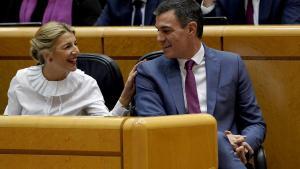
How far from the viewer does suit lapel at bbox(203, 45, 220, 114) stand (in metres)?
3.02

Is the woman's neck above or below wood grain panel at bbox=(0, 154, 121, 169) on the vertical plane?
below

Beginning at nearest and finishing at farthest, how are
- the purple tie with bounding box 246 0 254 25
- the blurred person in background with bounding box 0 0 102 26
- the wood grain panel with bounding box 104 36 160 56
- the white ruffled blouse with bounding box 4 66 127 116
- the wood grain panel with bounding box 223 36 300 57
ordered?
1. the white ruffled blouse with bounding box 4 66 127 116
2. the wood grain panel with bounding box 223 36 300 57
3. the wood grain panel with bounding box 104 36 160 56
4. the purple tie with bounding box 246 0 254 25
5. the blurred person in background with bounding box 0 0 102 26

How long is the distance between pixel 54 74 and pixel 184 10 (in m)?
0.61

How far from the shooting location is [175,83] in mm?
3053

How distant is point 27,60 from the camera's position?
3928 mm

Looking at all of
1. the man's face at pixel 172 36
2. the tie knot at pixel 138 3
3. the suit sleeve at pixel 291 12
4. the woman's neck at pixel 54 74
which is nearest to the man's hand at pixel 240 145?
the man's face at pixel 172 36

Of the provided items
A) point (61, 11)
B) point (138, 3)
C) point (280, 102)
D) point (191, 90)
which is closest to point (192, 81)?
point (191, 90)

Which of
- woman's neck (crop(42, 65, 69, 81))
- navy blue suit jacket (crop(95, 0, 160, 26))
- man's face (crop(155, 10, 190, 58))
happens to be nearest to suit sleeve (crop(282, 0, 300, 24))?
navy blue suit jacket (crop(95, 0, 160, 26))

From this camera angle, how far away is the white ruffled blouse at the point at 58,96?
3.21 metres

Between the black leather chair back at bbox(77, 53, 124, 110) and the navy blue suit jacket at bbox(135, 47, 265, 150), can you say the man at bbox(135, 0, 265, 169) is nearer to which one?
the navy blue suit jacket at bbox(135, 47, 265, 150)

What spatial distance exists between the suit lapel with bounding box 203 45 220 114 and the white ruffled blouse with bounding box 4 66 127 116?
417mm

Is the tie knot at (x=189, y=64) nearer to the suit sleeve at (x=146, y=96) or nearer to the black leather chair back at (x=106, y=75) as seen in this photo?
the suit sleeve at (x=146, y=96)

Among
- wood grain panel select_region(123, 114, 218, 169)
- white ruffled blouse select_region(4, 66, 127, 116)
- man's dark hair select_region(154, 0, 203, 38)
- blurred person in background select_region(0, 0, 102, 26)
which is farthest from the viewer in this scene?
blurred person in background select_region(0, 0, 102, 26)

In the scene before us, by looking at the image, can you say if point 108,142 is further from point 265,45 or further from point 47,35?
point 265,45
